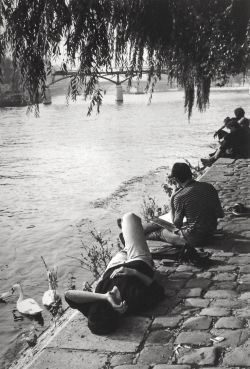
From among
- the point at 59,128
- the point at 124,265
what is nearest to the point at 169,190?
the point at 124,265

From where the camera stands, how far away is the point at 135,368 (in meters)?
3.15

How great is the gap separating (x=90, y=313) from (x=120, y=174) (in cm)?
1487

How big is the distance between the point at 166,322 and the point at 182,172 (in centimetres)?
214

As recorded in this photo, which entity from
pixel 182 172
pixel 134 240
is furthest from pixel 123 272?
pixel 182 172

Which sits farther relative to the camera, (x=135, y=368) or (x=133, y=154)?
(x=133, y=154)

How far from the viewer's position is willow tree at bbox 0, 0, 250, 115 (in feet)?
11.3

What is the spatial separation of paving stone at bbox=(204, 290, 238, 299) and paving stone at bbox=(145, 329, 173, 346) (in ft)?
2.49

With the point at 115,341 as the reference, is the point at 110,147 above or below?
below

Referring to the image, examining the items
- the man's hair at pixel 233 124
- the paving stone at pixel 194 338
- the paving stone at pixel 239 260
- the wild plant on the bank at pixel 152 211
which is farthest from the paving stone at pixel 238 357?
the man's hair at pixel 233 124

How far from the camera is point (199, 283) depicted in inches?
179

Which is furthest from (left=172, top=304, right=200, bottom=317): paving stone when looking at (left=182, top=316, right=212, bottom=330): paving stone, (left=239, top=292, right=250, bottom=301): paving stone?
(left=239, top=292, right=250, bottom=301): paving stone

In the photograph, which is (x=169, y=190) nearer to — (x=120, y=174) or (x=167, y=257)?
(x=167, y=257)

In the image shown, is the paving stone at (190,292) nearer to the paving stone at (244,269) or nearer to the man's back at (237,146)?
the paving stone at (244,269)

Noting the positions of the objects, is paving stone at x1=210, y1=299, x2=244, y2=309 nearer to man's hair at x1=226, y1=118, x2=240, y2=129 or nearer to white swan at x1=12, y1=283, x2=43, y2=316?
white swan at x1=12, y1=283, x2=43, y2=316
